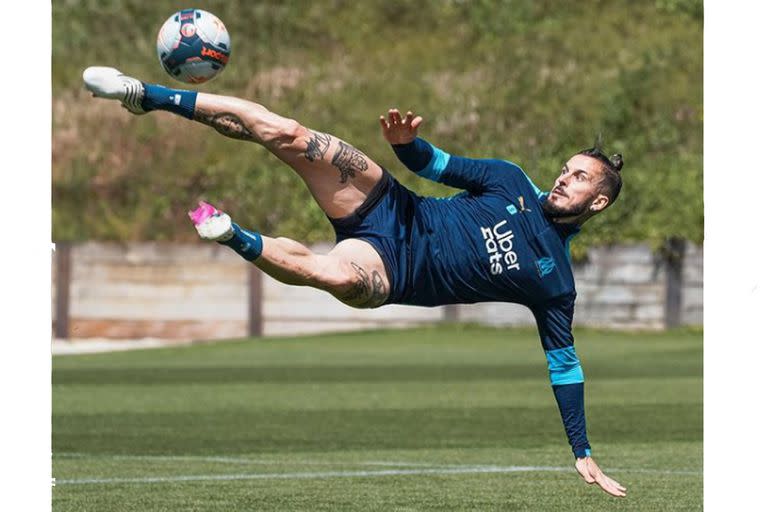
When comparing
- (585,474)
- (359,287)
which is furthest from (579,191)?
(585,474)

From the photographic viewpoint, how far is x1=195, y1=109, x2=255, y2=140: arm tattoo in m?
8.10

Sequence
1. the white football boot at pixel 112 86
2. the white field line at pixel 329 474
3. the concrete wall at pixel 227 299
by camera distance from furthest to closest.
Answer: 1. the concrete wall at pixel 227 299
2. the white field line at pixel 329 474
3. the white football boot at pixel 112 86

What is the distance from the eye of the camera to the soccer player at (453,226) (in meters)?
8.34

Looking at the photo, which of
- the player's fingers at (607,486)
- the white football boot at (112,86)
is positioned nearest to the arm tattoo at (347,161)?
the white football boot at (112,86)

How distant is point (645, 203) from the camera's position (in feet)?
89.2

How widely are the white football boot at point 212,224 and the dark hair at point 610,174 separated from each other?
7.38 feet

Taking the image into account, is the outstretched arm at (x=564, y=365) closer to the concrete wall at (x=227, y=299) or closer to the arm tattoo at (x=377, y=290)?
the arm tattoo at (x=377, y=290)

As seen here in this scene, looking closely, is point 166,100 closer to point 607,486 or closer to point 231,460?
point 607,486

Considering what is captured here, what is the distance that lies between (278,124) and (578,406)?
217 cm
